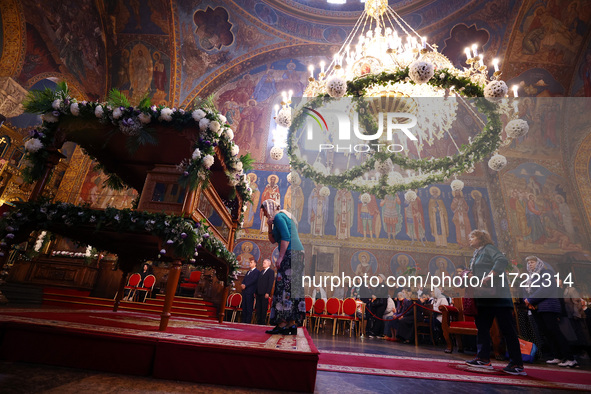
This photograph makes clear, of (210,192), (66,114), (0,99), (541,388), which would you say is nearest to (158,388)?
(210,192)

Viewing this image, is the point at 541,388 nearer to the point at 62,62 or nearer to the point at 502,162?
the point at 502,162

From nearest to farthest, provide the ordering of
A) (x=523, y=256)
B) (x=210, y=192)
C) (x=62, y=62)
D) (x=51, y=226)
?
(x=51, y=226) → (x=210, y=192) → (x=62, y=62) → (x=523, y=256)

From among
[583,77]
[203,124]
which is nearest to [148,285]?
[203,124]

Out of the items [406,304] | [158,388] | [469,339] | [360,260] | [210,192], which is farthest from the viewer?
[360,260]

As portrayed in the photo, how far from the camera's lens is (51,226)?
2.95 m

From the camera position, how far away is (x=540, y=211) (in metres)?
12.1

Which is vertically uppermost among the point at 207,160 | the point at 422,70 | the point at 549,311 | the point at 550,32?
the point at 550,32

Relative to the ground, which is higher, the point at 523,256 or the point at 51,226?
the point at 523,256

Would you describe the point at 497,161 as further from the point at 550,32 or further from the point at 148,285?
the point at 550,32

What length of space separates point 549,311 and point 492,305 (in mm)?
2994

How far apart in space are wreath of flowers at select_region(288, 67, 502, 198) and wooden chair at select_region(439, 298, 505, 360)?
8.95 feet

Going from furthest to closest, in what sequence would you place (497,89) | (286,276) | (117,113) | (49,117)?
(497,89) < (286,276) < (49,117) < (117,113)

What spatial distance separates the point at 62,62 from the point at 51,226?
35.5 feet

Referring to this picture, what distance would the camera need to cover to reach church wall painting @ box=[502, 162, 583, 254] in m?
11.5
